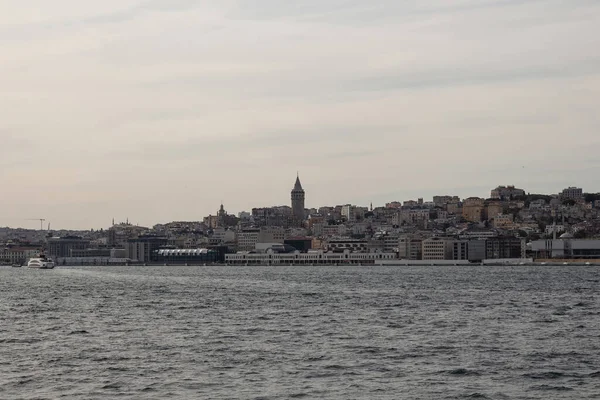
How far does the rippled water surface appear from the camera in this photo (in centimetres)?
2469

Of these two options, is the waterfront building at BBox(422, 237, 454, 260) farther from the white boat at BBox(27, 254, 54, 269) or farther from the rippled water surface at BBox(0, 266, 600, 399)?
the rippled water surface at BBox(0, 266, 600, 399)

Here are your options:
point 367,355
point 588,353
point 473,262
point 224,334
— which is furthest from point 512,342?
point 473,262

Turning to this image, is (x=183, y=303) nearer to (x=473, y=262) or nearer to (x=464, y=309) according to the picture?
(x=464, y=309)

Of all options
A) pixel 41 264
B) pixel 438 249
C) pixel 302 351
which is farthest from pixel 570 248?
pixel 302 351

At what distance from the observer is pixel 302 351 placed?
31000mm

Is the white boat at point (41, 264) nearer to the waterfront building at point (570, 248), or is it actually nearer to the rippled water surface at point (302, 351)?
the waterfront building at point (570, 248)

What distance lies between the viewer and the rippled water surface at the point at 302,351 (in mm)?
24688

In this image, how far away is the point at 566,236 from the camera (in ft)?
624

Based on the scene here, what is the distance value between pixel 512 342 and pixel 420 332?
4.02 meters

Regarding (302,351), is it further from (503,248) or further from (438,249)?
(503,248)

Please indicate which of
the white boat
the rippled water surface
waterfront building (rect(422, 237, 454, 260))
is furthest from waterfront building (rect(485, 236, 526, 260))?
the rippled water surface

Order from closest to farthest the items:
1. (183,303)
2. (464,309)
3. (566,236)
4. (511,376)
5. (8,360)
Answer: (511,376) < (8,360) < (464,309) < (183,303) < (566,236)

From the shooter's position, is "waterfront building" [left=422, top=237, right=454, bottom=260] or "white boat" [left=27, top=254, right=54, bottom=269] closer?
"white boat" [left=27, top=254, right=54, bottom=269]

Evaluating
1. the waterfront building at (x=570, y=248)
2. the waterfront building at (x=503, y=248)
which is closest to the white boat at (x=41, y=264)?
the waterfront building at (x=503, y=248)
